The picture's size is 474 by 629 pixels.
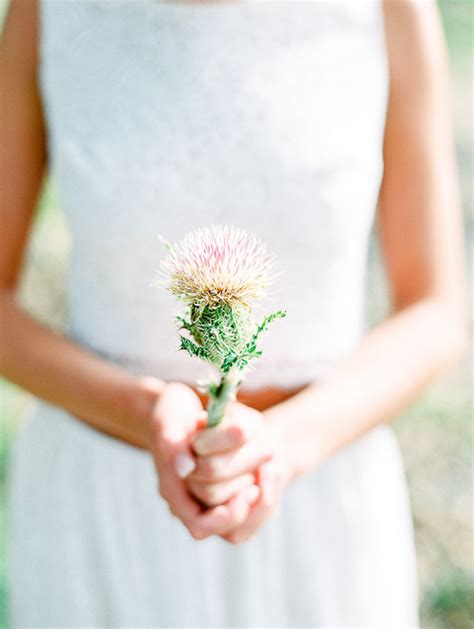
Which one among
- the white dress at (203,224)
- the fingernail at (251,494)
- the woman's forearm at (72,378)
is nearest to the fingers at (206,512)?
the fingernail at (251,494)

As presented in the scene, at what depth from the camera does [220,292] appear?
0.40 metres

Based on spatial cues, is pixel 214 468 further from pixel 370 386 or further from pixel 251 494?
pixel 370 386

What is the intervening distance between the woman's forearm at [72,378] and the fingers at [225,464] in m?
0.12

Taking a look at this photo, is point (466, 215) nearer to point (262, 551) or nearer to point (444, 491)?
point (444, 491)

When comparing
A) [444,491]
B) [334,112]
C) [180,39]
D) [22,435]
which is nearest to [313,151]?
[334,112]

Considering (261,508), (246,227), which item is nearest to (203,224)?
(246,227)

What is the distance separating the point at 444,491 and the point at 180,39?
129cm

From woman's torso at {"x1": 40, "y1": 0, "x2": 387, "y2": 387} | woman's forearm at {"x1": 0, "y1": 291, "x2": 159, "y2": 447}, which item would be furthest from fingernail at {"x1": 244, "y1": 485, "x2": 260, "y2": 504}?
woman's torso at {"x1": 40, "y1": 0, "x2": 387, "y2": 387}

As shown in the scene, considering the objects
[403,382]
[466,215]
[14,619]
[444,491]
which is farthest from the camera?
[466,215]

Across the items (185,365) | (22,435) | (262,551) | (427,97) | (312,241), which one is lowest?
(22,435)

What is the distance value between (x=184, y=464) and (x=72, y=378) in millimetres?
221

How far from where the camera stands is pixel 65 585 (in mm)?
845

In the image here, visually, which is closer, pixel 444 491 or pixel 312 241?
pixel 312 241

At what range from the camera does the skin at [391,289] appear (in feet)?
2.26
